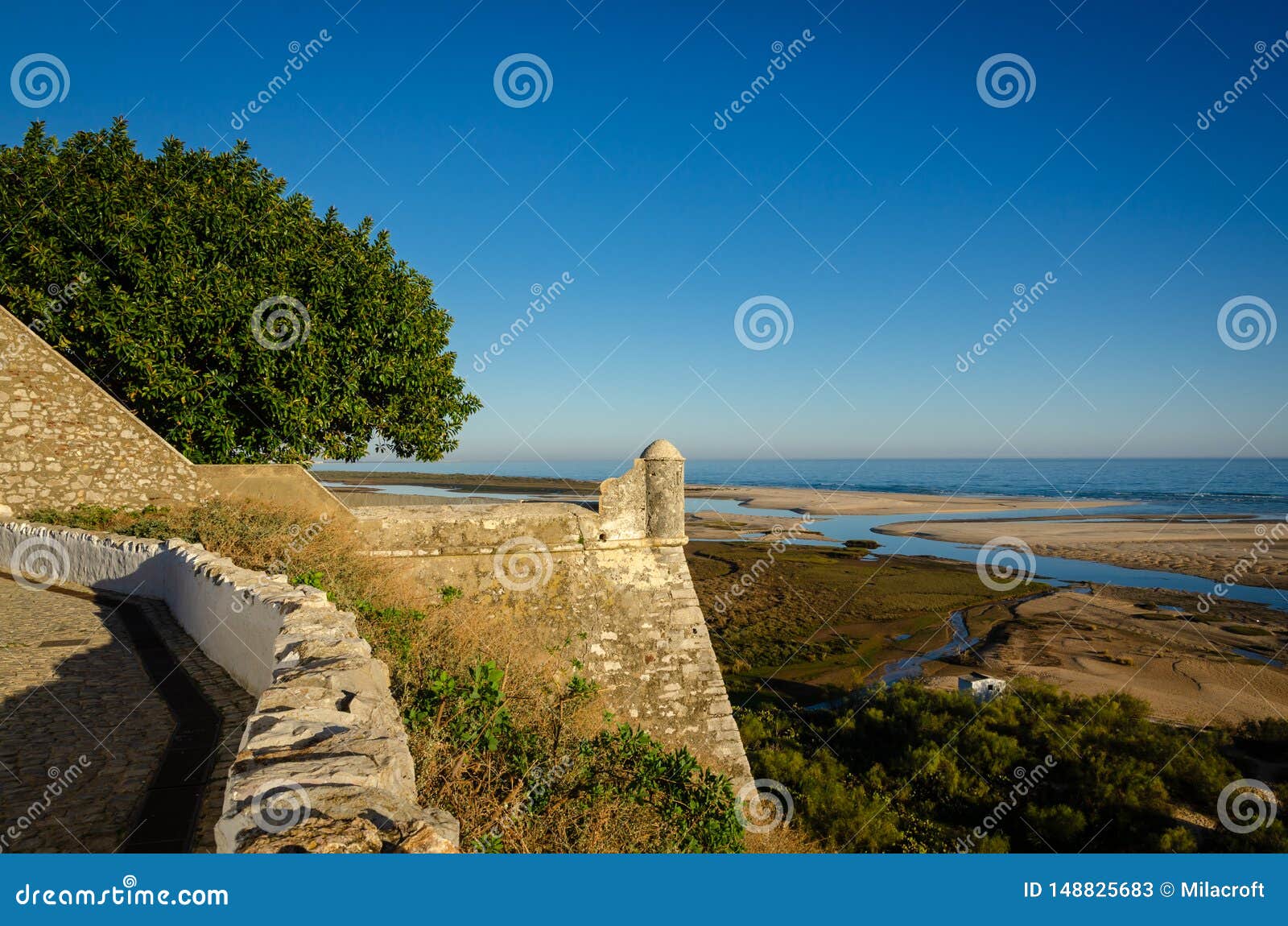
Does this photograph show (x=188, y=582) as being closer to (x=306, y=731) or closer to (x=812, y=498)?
(x=306, y=731)

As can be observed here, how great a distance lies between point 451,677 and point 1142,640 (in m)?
21.6

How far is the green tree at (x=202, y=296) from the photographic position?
11.6 metres

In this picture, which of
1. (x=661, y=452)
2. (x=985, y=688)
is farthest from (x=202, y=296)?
(x=985, y=688)

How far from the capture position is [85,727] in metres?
4.82

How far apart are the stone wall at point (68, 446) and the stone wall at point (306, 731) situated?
504cm

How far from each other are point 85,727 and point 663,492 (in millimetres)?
7214

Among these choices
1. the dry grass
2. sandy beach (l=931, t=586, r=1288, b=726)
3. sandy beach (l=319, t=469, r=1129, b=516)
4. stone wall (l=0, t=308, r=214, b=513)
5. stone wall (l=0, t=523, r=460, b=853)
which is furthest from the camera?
sandy beach (l=319, t=469, r=1129, b=516)

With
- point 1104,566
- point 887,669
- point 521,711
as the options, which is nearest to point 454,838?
point 521,711

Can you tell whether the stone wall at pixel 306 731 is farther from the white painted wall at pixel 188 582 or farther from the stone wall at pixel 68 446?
the stone wall at pixel 68 446

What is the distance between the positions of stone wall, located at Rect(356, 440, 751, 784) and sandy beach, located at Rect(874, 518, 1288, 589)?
28898 mm

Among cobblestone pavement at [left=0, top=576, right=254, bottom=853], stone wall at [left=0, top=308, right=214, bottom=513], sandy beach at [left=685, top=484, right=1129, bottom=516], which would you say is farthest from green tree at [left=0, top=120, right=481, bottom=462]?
sandy beach at [left=685, top=484, right=1129, bottom=516]

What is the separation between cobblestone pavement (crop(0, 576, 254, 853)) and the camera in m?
3.62

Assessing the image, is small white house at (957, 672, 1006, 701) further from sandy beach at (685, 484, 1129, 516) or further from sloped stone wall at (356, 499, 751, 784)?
sandy beach at (685, 484, 1129, 516)

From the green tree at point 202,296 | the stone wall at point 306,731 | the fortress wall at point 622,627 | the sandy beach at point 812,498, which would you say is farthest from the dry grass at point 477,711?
the sandy beach at point 812,498
